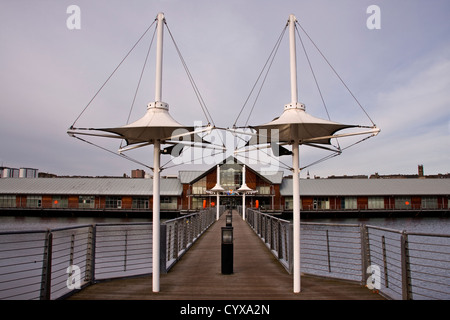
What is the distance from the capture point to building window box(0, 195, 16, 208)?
51.7 metres

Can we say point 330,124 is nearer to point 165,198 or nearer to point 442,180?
point 165,198

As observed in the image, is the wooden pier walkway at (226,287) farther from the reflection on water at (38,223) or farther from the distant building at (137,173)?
the distant building at (137,173)

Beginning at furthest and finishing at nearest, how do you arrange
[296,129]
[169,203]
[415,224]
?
1. [169,203]
2. [415,224]
3. [296,129]

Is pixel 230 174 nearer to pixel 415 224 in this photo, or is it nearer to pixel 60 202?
pixel 415 224

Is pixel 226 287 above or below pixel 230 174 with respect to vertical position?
below

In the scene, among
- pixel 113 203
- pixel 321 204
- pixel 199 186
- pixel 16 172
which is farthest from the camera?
pixel 16 172

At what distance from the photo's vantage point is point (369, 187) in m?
53.8

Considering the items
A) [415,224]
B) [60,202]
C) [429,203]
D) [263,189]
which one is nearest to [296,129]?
[415,224]

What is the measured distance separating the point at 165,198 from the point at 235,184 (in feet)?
35.5

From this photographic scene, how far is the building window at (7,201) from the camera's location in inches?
2035

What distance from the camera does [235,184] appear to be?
170 feet

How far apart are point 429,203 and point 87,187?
52904mm
